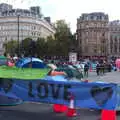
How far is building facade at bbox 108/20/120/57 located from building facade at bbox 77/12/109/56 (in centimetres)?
2247

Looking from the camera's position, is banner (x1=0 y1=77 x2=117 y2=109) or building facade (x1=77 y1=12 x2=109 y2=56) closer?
banner (x1=0 y1=77 x2=117 y2=109)

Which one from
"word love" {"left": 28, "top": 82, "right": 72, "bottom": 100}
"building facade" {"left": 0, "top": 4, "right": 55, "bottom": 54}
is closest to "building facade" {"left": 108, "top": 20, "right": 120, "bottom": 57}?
"building facade" {"left": 0, "top": 4, "right": 55, "bottom": 54}

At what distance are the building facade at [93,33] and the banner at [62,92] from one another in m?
149

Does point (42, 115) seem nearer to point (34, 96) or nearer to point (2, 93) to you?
point (34, 96)

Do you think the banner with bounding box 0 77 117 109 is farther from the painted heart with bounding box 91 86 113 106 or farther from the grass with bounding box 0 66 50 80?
the grass with bounding box 0 66 50 80

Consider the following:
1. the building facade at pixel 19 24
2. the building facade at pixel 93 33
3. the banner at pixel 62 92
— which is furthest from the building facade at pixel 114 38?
the banner at pixel 62 92

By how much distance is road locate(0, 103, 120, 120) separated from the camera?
1390 centimetres

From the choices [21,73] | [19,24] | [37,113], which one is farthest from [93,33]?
[37,113]

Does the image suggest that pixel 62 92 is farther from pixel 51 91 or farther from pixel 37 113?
pixel 37 113

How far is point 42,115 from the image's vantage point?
1440 centimetres

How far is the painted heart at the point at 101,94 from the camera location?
1266 cm

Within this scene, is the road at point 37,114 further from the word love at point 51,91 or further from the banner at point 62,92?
the word love at point 51,91

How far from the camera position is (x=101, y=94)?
12883 millimetres

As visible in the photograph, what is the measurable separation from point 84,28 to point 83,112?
151 m
